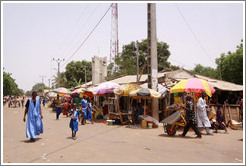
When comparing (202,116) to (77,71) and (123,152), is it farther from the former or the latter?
(77,71)

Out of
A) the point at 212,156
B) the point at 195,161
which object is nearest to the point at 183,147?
the point at 212,156

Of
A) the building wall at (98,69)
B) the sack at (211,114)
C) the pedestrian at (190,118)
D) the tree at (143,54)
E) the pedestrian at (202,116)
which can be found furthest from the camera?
the tree at (143,54)

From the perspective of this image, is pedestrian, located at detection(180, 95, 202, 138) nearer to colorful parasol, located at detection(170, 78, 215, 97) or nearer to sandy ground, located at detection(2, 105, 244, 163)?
sandy ground, located at detection(2, 105, 244, 163)

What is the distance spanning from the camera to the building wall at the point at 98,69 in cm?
2722

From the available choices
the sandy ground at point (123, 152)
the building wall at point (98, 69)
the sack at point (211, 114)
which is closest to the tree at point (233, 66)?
the building wall at point (98, 69)

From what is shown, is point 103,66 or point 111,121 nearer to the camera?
point 111,121

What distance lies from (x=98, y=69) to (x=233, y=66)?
18.3 meters

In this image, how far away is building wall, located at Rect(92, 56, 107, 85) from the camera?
89.3ft

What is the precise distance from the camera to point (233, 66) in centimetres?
2886

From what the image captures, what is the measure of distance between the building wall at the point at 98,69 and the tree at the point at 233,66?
15542mm

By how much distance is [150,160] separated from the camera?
201 inches

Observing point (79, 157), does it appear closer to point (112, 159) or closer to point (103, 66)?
point (112, 159)

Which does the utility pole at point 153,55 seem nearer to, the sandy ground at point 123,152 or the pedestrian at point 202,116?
the pedestrian at point 202,116

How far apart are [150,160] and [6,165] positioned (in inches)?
130
